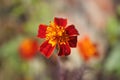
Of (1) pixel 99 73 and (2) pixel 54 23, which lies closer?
(2) pixel 54 23

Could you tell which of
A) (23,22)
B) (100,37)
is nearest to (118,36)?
(100,37)

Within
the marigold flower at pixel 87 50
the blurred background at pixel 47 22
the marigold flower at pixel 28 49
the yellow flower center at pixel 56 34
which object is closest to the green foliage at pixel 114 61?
the blurred background at pixel 47 22

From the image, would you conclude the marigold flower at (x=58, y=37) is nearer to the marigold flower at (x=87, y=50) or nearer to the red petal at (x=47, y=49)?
the red petal at (x=47, y=49)

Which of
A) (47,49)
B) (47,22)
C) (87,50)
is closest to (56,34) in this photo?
(47,49)

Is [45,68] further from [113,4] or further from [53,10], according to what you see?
[113,4]

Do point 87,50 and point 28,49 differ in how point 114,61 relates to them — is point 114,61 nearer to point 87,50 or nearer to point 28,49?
point 87,50

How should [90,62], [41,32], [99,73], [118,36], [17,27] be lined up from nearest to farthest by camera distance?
[41,32] < [99,73] < [90,62] < [118,36] < [17,27]

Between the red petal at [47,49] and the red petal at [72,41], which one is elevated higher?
the red petal at [72,41]

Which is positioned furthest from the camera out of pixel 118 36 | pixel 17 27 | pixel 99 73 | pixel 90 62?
pixel 17 27
